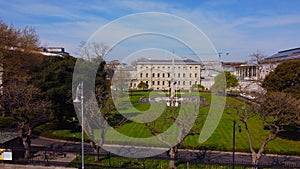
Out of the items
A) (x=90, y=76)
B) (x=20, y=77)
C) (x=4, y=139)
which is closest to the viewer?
(x=4, y=139)

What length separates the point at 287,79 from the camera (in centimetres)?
1647

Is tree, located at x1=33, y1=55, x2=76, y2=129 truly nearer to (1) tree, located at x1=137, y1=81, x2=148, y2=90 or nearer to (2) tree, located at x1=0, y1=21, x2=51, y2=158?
(2) tree, located at x1=0, y1=21, x2=51, y2=158

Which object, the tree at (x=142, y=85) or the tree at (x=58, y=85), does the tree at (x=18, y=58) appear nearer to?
the tree at (x=58, y=85)

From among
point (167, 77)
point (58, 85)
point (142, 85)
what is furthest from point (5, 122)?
point (167, 77)

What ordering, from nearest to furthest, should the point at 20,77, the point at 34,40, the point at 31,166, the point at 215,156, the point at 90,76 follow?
the point at 31,166
the point at 215,156
the point at 90,76
the point at 20,77
the point at 34,40

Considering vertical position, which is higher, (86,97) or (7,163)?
(86,97)

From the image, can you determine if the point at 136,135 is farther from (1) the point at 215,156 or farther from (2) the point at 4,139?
(2) the point at 4,139

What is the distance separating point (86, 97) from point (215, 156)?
724cm

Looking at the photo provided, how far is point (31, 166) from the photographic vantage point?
10.1m

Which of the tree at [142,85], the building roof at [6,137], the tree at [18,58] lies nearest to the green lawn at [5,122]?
the tree at [18,58]

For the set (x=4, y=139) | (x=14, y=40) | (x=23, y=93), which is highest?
(x=14, y=40)

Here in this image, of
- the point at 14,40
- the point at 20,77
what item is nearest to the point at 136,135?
the point at 20,77

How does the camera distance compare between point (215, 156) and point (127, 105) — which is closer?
point (215, 156)

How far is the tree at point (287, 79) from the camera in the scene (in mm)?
16281
